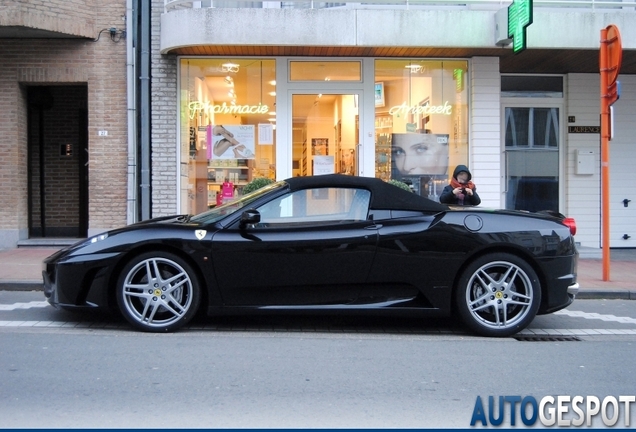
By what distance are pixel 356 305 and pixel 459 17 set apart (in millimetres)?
6997

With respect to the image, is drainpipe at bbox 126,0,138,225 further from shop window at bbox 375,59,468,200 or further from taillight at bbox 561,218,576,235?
taillight at bbox 561,218,576,235

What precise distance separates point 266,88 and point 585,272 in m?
6.04

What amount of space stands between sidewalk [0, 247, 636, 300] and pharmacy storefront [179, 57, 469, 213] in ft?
9.30

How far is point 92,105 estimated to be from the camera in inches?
493

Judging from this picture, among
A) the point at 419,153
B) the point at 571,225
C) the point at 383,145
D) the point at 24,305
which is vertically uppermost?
the point at 383,145

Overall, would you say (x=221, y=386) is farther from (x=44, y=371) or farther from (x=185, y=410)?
(x=44, y=371)

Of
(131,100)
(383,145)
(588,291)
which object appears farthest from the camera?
(383,145)

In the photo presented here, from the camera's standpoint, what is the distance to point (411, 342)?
6.48 metres

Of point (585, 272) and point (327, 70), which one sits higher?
point (327, 70)

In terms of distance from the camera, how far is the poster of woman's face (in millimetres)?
13000

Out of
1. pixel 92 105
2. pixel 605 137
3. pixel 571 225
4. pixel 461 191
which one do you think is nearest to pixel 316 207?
pixel 571 225

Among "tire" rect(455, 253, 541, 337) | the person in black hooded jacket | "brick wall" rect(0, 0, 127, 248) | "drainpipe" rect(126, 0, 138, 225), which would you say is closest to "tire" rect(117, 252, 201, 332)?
"tire" rect(455, 253, 541, 337)

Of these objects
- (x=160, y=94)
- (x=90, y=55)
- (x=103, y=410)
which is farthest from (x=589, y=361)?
(x=90, y=55)

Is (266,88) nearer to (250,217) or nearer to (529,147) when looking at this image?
(529,147)
